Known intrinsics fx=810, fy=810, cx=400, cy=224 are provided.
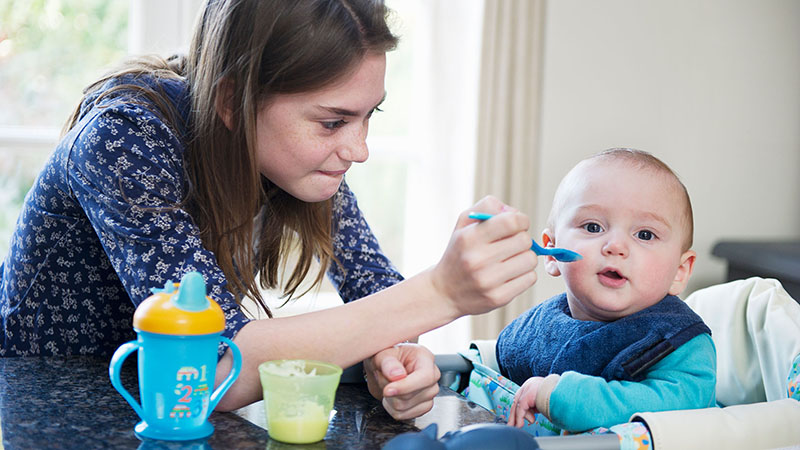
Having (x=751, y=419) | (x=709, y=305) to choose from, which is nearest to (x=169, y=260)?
(x=751, y=419)

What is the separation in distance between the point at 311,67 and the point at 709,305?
0.86 meters

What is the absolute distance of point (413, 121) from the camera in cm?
342

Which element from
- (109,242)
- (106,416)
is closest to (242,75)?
(109,242)

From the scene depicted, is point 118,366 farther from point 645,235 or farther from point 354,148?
point 645,235

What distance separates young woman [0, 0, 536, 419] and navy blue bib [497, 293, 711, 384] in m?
0.24

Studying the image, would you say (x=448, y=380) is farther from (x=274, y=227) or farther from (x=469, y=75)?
Result: (x=469, y=75)

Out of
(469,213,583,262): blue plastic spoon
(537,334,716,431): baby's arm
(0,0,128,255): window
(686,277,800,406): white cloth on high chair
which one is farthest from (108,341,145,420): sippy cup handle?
(0,0,128,255): window

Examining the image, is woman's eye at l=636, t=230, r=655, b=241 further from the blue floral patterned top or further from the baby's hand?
the blue floral patterned top

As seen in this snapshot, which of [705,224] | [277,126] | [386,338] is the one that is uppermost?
[277,126]

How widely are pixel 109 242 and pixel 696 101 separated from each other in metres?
2.79

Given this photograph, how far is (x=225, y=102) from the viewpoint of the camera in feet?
4.15

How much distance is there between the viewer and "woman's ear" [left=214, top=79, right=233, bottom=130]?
49.3 inches

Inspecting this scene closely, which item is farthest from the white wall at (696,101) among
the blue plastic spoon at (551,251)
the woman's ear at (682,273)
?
the blue plastic spoon at (551,251)

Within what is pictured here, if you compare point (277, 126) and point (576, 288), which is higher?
point (277, 126)
